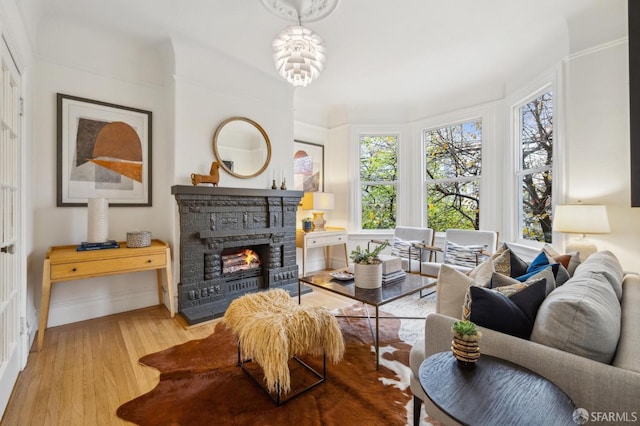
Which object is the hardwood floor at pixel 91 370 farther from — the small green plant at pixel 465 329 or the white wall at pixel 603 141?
the white wall at pixel 603 141

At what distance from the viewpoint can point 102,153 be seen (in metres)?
2.95

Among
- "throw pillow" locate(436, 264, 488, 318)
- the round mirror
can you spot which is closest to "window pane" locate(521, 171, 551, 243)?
"throw pillow" locate(436, 264, 488, 318)

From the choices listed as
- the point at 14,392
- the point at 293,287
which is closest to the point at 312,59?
the point at 293,287

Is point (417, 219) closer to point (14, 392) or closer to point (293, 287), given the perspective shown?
point (293, 287)

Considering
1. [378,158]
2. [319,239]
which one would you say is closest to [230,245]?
[319,239]

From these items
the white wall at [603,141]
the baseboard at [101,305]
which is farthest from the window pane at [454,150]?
the baseboard at [101,305]

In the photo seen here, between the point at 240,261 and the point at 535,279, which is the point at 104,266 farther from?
the point at 535,279

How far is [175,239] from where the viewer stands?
3072 mm

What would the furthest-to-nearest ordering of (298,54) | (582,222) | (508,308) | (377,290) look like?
1. (582,222)
2. (377,290)
3. (298,54)
4. (508,308)

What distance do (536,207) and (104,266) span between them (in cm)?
457

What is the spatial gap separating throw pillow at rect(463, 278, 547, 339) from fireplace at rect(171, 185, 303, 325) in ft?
8.22

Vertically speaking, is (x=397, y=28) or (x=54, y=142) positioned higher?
(x=397, y=28)

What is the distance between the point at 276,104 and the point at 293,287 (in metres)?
2.42

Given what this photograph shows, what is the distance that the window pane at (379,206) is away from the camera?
5.05m
